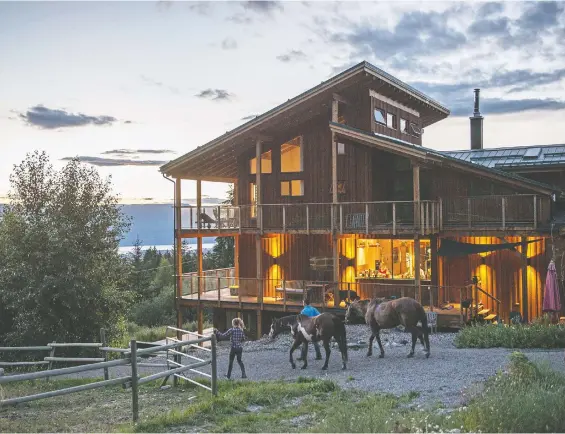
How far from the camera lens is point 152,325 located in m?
42.7

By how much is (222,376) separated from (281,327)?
6.29 ft

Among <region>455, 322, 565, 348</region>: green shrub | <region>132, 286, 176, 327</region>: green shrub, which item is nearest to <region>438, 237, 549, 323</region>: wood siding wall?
<region>455, 322, 565, 348</region>: green shrub

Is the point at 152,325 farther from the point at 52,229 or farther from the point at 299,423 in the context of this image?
the point at 299,423

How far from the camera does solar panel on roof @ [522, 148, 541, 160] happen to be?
2591 centimetres

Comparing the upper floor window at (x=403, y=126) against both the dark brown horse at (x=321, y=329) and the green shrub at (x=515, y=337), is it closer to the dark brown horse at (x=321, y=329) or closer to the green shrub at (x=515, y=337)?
the green shrub at (x=515, y=337)

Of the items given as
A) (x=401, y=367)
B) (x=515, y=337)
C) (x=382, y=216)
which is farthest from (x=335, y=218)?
(x=401, y=367)

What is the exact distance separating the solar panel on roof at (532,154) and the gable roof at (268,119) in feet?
19.5

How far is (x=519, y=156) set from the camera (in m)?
26.6

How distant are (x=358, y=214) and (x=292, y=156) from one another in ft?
17.4

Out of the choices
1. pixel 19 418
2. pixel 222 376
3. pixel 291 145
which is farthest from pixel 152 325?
pixel 19 418

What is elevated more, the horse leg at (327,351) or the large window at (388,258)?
the large window at (388,258)

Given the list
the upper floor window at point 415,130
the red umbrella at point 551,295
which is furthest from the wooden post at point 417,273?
the upper floor window at point 415,130

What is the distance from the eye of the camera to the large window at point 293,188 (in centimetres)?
2717

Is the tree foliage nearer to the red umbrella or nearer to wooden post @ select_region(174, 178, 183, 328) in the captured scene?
wooden post @ select_region(174, 178, 183, 328)
